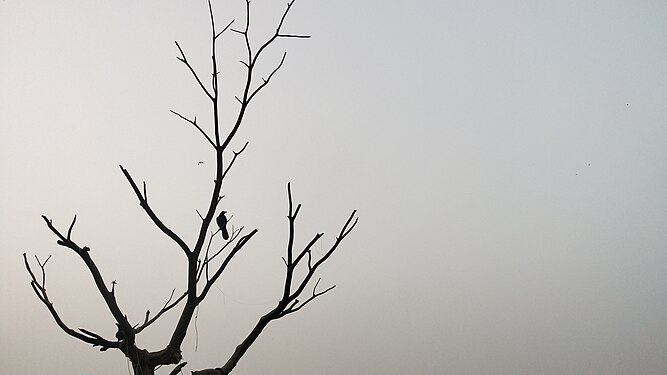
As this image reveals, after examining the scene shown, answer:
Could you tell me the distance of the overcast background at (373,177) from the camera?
190 cm

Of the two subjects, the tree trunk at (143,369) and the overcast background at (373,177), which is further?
the overcast background at (373,177)

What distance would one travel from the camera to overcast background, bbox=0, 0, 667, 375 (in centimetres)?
190

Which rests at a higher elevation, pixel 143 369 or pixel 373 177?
pixel 373 177

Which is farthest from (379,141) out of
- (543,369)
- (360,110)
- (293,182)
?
(543,369)

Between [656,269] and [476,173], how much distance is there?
0.53 m

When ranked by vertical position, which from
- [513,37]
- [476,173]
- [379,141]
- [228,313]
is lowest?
[228,313]

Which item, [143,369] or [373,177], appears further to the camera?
[373,177]

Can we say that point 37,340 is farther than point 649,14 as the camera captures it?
No

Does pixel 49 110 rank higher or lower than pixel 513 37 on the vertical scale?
higher

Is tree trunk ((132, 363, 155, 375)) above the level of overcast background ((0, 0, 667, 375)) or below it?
below

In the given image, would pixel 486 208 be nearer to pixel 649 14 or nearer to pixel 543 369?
pixel 543 369

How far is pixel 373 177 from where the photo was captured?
1990 millimetres

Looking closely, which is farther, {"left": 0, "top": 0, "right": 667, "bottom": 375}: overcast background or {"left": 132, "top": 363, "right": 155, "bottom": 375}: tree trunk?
{"left": 0, "top": 0, "right": 667, "bottom": 375}: overcast background

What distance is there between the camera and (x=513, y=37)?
204 centimetres
